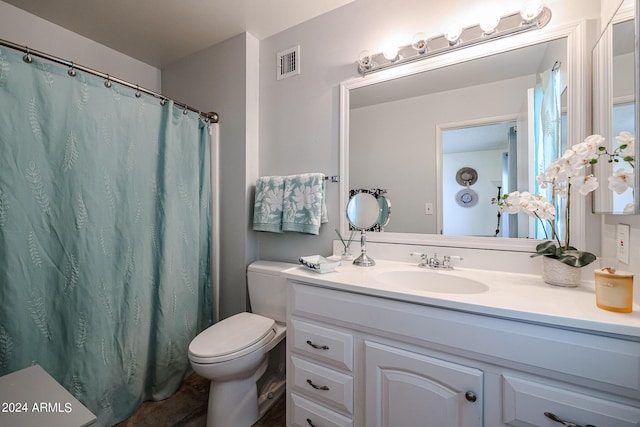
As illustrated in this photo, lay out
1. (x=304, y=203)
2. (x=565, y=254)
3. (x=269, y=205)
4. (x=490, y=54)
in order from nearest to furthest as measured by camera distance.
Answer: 1. (x=565, y=254)
2. (x=490, y=54)
3. (x=304, y=203)
4. (x=269, y=205)

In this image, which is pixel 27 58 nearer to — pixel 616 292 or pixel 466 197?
pixel 466 197

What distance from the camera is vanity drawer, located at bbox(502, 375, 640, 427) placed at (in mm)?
655

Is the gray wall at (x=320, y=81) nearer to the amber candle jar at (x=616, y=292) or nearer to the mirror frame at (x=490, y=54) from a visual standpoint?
the mirror frame at (x=490, y=54)

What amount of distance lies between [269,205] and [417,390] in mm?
1223

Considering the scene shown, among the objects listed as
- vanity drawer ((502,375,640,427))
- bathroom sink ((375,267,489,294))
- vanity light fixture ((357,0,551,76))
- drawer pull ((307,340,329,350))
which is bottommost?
drawer pull ((307,340,329,350))

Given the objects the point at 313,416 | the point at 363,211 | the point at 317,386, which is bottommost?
the point at 313,416

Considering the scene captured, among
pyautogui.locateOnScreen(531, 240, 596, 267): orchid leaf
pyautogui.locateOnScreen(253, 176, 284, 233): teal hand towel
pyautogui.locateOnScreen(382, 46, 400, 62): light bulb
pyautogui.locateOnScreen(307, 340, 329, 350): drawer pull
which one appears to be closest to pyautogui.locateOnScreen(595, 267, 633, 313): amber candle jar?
pyautogui.locateOnScreen(531, 240, 596, 267): orchid leaf

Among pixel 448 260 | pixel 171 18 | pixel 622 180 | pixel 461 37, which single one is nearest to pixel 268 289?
pixel 448 260

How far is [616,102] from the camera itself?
2.88ft

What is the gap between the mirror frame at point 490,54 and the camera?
3.38ft

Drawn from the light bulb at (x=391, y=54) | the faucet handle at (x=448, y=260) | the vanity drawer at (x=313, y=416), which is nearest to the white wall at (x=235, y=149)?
the vanity drawer at (x=313, y=416)

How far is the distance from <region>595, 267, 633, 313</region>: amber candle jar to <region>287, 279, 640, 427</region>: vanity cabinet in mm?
108

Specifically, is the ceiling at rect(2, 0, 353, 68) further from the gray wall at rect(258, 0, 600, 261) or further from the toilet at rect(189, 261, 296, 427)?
the toilet at rect(189, 261, 296, 427)

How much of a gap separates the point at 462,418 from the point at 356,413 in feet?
1.27
